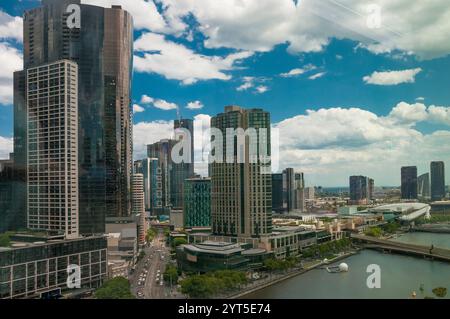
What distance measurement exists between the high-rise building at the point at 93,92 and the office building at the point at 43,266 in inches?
73.4

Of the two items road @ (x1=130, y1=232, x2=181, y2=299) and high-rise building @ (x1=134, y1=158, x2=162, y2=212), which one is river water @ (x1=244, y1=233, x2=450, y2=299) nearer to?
road @ (x1=130, y1=232, x2=181, y2=299)

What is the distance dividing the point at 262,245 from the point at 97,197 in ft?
12.0

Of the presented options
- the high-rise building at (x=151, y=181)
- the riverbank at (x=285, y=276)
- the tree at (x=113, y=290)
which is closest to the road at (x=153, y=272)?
the tree at (x=113, y=290)

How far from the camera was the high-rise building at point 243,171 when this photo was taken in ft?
29.3

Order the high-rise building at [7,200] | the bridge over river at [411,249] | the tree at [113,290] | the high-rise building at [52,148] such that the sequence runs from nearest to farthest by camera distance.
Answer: the tree at [113,290], the high-rise building at [7,200], the high-rise building at [52,148], the bridge over river at [411,249]

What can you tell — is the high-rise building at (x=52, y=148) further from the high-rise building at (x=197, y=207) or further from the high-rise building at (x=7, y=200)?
the high-rise building at (x=197, y=207)

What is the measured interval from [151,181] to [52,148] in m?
6.05

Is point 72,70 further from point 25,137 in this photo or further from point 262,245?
point 262,245

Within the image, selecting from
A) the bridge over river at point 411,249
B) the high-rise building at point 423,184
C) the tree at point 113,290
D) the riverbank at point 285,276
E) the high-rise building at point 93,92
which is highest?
the high-rise building at point 93,92

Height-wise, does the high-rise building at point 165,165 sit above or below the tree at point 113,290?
above

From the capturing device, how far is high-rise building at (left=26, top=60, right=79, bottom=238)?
21.8 ft

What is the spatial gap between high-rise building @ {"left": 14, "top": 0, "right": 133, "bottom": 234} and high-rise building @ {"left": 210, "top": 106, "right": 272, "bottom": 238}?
270cm

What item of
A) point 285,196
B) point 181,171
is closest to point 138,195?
point 181,171
